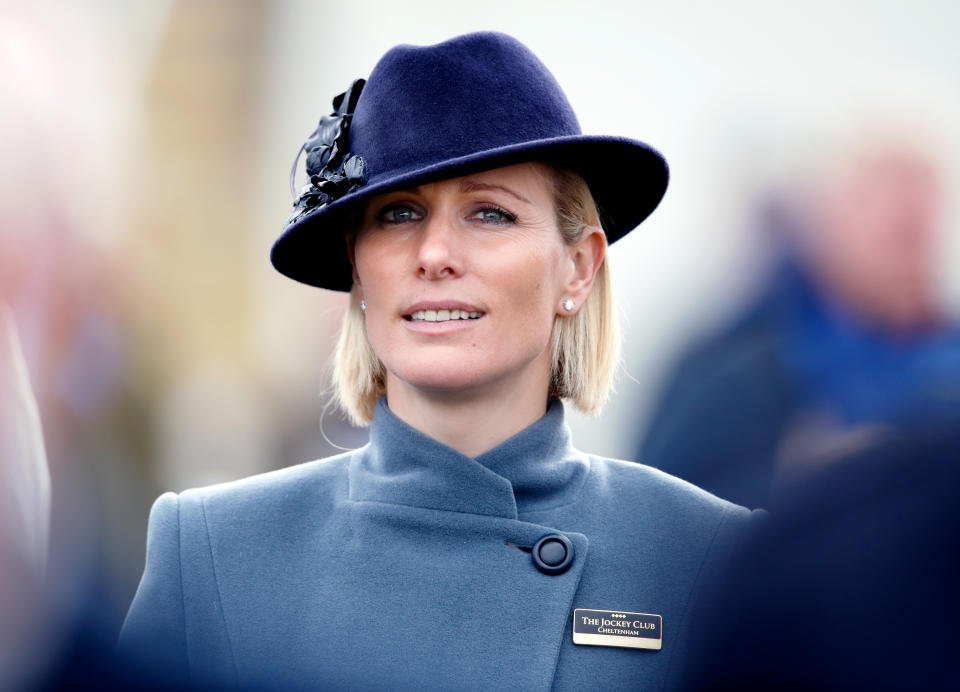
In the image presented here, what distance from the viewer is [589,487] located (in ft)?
7.53

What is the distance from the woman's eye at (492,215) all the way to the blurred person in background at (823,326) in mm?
639

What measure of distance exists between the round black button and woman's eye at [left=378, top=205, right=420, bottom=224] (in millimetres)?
657

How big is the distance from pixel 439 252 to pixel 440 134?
0.22 metres

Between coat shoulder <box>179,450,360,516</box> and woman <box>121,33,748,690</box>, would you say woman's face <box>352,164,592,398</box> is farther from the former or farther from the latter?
coat shoulder <box>179,450,360,516</box>

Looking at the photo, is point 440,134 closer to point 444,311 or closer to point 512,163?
point 512,163

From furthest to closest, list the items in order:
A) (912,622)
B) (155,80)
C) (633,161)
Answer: (155,80) → (633,161) → (912,622)

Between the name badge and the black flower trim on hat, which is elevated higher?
the black flower trim on hat

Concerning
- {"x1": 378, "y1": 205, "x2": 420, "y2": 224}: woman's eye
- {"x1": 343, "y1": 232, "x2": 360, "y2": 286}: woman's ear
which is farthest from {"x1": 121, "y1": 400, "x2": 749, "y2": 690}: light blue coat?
{"x1": 378, "y1": 205, "x2": 420, "y2": 224}: woman's eye

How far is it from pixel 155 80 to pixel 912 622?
372cm

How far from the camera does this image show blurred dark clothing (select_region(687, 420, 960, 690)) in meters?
0.71

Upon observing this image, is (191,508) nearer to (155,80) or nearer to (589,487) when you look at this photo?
(589,487)

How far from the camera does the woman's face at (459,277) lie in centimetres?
213

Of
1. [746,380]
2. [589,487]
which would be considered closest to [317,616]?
[589,487]

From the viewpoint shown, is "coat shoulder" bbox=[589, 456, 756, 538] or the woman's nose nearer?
the woman's nose
